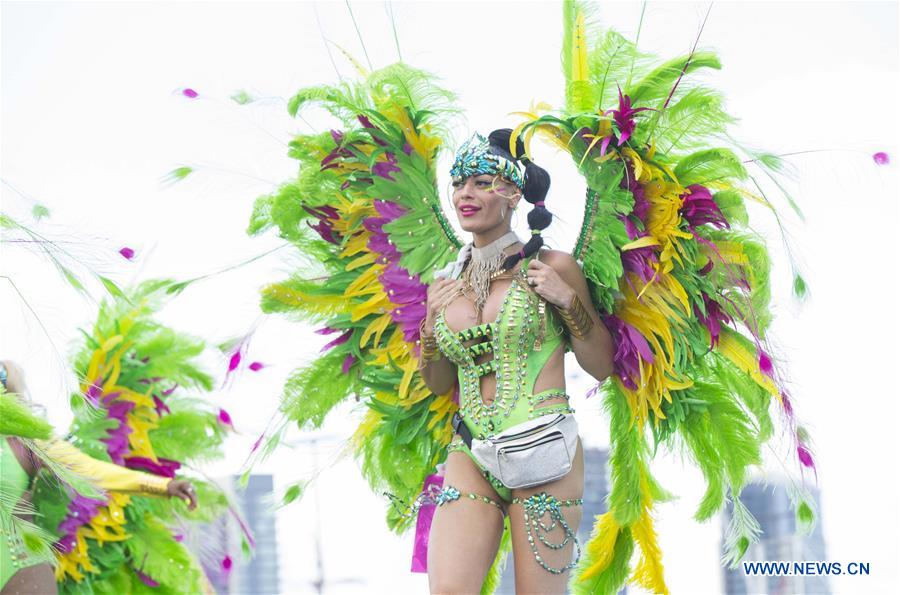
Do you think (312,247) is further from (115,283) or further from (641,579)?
(641,579)

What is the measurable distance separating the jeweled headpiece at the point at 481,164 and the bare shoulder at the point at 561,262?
26 cm

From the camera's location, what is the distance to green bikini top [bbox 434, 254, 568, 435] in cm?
437

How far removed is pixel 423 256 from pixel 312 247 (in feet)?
1.84

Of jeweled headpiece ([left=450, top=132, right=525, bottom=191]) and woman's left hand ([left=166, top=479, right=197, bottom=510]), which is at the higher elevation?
jeweled headpiece ([left=450, top=132, right=525, bottom=191])

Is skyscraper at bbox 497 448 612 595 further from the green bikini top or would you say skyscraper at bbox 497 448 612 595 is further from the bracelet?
the bracelet

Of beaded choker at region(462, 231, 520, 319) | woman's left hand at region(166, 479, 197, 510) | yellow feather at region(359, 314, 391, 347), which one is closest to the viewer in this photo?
beaded choker at region(462, 231, 520, 319)

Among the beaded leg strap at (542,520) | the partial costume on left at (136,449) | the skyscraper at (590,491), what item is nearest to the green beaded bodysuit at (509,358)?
the beaded leg strap at (542,520)

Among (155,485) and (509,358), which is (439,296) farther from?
(155,485)

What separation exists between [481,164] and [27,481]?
2.69 meters

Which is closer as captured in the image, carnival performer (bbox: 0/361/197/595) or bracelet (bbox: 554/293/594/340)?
bracelet (bbox: 554/293/594/340)

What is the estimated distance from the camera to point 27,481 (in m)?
5.70

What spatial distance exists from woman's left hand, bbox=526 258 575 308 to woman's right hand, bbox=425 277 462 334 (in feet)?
1.04

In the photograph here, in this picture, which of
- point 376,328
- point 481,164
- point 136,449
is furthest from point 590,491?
point 481,164

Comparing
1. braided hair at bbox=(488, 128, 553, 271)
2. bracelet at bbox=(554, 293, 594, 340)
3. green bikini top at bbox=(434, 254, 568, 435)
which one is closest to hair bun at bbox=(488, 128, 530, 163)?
braided hair at bbox=(488, 128, 553, 271)
